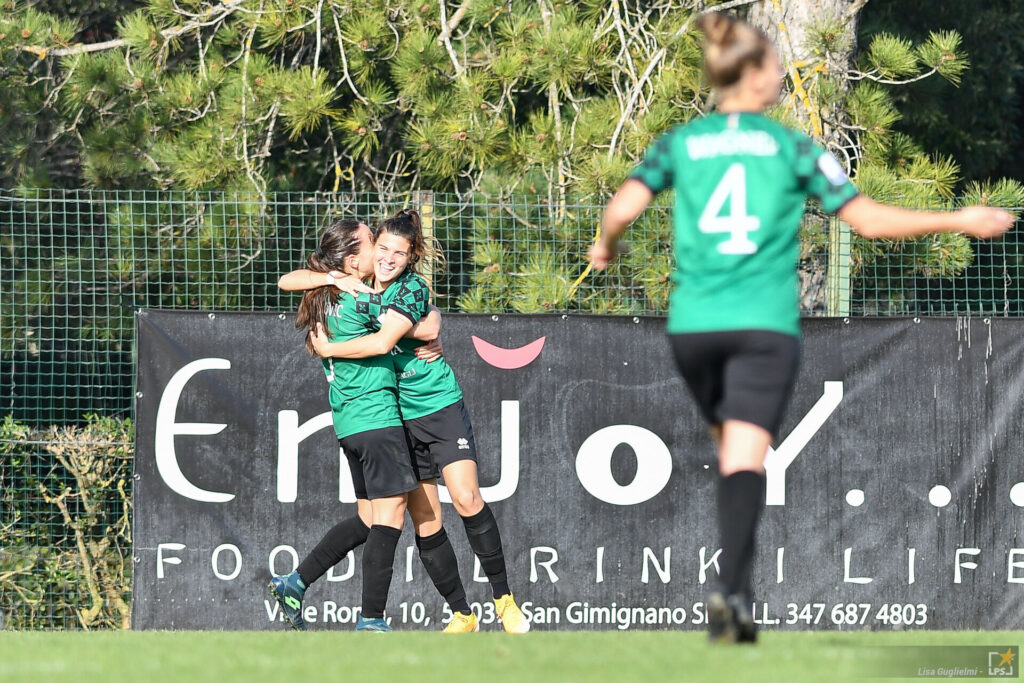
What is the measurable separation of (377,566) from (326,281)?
1270 mm

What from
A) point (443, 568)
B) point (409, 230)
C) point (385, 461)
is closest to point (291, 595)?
point (443, 568)

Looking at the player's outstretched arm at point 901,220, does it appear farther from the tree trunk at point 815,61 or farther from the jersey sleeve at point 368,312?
the tree trunk at point 815,61

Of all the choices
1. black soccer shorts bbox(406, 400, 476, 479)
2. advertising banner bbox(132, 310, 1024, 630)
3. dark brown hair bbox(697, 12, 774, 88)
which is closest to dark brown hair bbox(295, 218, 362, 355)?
black soccer shorts bbox(406, 400, 476, 479)

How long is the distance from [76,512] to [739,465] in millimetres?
4984

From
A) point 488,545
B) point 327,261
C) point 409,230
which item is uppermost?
point 409,230

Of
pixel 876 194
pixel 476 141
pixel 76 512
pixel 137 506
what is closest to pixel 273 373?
pixel 137 506

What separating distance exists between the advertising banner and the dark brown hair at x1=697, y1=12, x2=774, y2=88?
11.2 ft

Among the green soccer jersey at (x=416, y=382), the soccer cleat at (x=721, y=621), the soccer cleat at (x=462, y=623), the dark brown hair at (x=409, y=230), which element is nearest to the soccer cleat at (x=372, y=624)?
the soccer cleat at (x=462, y=623)

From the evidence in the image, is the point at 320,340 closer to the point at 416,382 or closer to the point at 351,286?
the point at 351,286

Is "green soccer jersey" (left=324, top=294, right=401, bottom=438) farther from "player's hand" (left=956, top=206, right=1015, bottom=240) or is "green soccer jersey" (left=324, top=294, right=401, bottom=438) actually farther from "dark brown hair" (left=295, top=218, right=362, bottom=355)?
"player's hand" (left=956, top=206, right=1015, bottom=240)

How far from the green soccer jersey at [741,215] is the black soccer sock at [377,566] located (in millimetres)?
2436

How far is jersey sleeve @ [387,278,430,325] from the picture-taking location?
561 centimetres

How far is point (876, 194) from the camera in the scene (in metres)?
7.63

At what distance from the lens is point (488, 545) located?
19.4 feet
